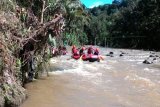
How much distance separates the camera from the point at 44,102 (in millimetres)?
10938

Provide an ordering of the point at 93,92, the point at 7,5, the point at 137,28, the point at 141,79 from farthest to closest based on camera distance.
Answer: the point at 137,28
the point at 141,79
the point at 93,92
the point at 7,5

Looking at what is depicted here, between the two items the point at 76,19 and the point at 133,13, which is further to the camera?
the point at 133,13

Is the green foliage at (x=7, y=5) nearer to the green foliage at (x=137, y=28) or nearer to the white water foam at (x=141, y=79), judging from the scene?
the white water foam at (x=141, y=79)

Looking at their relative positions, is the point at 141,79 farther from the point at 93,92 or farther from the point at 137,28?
the point at 137,28

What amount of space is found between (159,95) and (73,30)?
532 centimetres

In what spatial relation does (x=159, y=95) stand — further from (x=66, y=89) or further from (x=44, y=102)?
(x=44, y=102)

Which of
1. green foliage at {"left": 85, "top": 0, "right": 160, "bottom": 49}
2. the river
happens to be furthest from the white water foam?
green foliage at {"left": 85, "top": 0, "right": 160, "bottom": 49}

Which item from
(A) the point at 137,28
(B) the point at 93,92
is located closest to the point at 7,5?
(B) the point at 93,92

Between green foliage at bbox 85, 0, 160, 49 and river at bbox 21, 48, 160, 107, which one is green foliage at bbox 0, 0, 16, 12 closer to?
river at bbox 21, 48, 160, 107

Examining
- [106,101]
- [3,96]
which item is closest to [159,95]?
[106,101]

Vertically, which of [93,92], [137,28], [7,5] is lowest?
[93,92]

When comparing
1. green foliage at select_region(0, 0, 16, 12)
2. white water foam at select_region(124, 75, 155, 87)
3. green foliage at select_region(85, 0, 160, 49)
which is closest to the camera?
green foliage at select_region(0, 0, 16, 12)

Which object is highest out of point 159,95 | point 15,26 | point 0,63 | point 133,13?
point 133,13

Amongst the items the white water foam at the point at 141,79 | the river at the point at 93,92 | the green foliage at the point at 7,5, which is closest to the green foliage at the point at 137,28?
the white water foam at the point at 141,79
